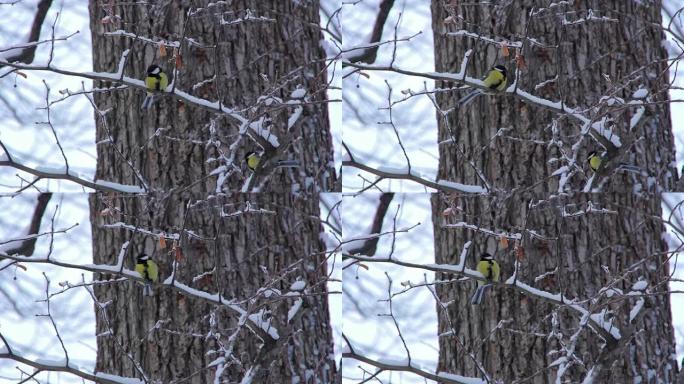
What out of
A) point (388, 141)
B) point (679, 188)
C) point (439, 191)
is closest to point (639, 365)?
point (679, 188)

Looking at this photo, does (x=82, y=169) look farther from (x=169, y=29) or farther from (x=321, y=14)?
(x=321, y=14)

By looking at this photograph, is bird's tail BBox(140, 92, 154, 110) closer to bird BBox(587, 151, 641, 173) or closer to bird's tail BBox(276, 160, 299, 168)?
bird's tail BBox(276, 160, 299, 168)

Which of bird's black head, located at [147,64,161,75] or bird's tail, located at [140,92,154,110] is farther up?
bird's black head, located at [147,64,161,75]

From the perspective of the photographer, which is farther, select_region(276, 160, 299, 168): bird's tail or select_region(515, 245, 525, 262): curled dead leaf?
select_region(276, 160, 299, 168): bird's tail

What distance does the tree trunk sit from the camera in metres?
3.32

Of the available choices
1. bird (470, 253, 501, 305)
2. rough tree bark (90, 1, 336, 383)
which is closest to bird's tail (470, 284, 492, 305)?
bird (470, 253, 501, 305)

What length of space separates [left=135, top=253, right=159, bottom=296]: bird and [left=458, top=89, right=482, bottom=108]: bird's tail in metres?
1.22

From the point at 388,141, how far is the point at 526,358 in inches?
35.5

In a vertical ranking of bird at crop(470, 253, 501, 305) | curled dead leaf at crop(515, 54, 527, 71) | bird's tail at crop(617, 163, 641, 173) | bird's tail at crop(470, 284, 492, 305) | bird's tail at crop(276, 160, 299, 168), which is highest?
curled dead leaf at crop(515, 54, 527, 71)

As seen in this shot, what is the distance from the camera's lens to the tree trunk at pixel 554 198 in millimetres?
3324

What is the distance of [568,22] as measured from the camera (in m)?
3.40

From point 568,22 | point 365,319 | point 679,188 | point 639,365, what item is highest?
point 568,22

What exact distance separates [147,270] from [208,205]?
12.1 inches

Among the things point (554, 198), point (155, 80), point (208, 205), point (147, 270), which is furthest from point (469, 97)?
point (147, 270)
